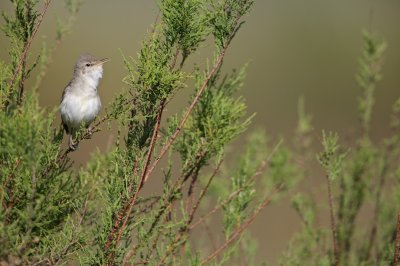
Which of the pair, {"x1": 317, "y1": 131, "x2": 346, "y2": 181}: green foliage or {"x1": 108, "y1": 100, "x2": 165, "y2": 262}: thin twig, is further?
{"x1": 317, "y1": 131, "x2": 346, "y2": 181}: green foliage

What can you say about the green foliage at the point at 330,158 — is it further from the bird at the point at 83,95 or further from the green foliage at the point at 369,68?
the bird at the point at 83,95

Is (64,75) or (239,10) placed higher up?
(64,75)

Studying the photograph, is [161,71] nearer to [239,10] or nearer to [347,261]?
[239,10]

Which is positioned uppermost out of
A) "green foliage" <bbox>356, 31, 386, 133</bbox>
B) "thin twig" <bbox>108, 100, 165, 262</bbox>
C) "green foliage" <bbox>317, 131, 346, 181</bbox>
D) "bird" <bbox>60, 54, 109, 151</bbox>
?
"bird" <bbox>60, 54, 109, 151</bbox>

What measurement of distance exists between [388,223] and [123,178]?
2444mm

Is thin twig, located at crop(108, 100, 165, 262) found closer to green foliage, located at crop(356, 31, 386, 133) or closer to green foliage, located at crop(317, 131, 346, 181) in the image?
green foliage, located at crop(317, 131, 346, 181)

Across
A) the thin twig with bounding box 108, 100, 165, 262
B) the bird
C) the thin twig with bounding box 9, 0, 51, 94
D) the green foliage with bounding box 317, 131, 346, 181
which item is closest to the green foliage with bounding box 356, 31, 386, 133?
the green foliage with bounding box 317, 131, 346, 181

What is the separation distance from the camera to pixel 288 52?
17.2m

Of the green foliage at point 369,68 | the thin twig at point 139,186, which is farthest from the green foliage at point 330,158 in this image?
the green foliage at point 369,68

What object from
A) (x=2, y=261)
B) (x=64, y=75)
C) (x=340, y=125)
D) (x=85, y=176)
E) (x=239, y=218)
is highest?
(x=64, y=75)

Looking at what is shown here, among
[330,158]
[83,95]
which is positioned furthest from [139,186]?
[83,95]

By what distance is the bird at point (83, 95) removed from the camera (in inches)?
179

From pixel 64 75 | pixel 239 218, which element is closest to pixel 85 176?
pixel 239 218

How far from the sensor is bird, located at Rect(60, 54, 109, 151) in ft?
14.9
